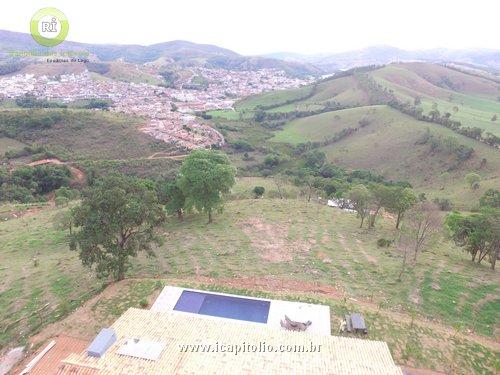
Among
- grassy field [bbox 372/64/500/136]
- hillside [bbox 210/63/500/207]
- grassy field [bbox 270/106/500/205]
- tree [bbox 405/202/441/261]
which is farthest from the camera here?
grassy field [bbox 372/64/500/136]

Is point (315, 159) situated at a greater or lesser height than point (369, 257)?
lesser

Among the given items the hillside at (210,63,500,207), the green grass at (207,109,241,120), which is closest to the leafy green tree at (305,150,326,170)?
the hillside at (210,63,500,207)

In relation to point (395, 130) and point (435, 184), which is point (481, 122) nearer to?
point (395, 130)

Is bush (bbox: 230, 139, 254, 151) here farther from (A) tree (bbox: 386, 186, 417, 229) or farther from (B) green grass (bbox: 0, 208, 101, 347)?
(A) tree (bbox: 386, 186, 417, 229)

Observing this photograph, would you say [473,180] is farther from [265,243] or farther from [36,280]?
[36,280]

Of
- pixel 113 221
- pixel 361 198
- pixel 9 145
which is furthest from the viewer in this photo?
pixel 9 145

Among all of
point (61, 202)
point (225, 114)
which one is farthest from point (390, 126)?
point (61, 202)

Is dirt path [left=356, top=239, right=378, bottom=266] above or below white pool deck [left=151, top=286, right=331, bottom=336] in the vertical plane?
below
